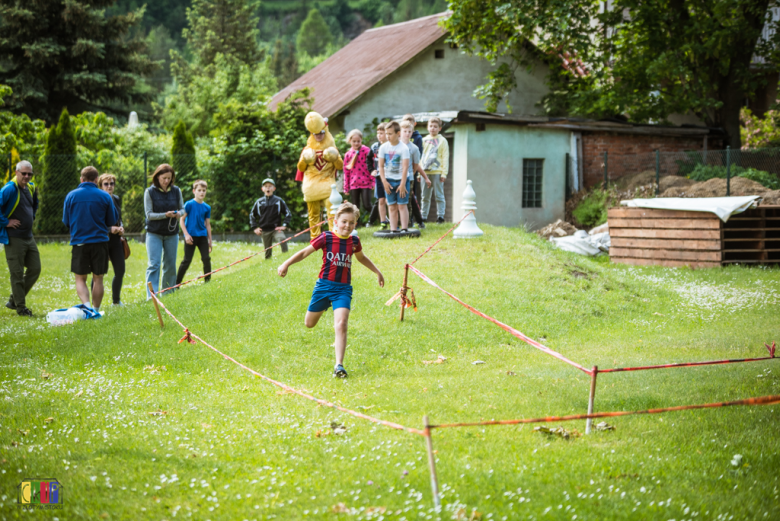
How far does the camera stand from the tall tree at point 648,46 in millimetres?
21688

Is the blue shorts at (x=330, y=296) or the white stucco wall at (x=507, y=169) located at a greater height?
the white stucco wall at (x=507, y=169)

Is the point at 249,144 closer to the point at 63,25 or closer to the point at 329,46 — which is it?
the point at 63,25

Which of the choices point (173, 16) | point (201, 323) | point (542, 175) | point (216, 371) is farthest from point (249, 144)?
point (173, 16)

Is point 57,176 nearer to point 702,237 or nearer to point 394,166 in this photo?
point 394,166

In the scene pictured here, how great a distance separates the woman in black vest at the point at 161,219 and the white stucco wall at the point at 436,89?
45.8 feet

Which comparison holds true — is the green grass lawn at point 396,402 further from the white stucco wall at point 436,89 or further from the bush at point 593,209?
the white stucco wall at point 436,89

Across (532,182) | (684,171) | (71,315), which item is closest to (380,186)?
(71,315)

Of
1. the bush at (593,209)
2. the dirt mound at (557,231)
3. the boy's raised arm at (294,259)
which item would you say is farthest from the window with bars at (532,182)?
the boy's raised arm at (294,259)

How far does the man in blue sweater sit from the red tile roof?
1377cm

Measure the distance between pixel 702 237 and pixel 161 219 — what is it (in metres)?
11.5

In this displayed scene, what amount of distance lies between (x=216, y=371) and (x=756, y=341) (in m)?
6.57

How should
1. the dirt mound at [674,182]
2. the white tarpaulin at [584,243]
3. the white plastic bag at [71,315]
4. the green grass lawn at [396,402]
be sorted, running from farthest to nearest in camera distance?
the dirt mound at [674,182] < the white tarpaulin at [584,243] < the white plastic bag at [71,315] < the green grass lawn at [396,402]

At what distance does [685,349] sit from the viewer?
815 centimetres

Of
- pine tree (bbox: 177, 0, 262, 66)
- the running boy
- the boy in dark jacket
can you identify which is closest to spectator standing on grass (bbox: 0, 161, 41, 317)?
the boy in dark jacket
